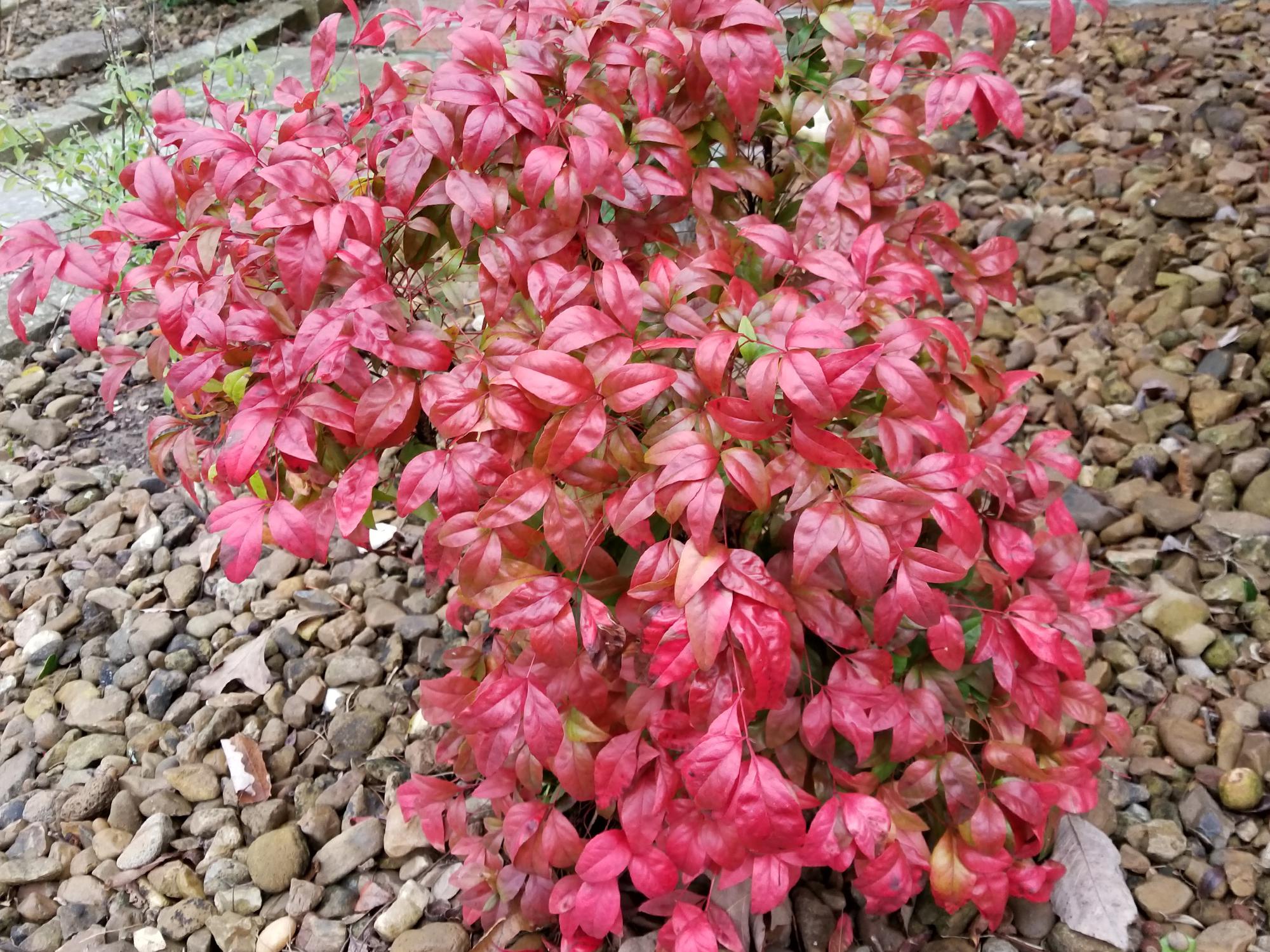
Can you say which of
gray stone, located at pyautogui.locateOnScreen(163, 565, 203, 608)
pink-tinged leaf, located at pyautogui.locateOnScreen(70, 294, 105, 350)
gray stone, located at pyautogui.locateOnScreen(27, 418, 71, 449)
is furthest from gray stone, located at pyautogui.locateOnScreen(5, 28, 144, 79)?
pink-tinged leaf, located at pyautogui.locateOnScreen(70, 294, 105, 350)

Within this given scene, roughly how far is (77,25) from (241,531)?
5.16 meters

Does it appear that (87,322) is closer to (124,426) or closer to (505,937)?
(505,937)

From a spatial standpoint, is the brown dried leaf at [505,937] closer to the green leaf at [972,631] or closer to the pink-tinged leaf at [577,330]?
the green leaf at [972,631]

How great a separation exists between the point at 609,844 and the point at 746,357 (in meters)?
0.66

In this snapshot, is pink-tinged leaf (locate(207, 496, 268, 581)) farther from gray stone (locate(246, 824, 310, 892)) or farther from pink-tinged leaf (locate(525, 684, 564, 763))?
gray stone (locate(246, 824, 310, 892))

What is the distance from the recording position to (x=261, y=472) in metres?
1.35

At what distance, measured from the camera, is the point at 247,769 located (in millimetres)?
1767

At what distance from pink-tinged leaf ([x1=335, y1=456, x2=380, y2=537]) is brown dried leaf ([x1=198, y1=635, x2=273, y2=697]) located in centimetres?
90

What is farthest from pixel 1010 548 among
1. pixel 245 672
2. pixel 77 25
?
pixel 77 25

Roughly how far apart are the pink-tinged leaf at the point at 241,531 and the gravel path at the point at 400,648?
728mm

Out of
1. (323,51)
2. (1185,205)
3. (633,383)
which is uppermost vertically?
(323,51)

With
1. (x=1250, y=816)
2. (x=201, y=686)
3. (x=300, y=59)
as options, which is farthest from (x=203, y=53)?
(x=1250, y=816)

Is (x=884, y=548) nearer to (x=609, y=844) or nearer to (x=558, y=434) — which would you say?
(x=558, y=434)

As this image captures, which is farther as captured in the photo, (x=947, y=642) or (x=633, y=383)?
(x=947, y=642)
